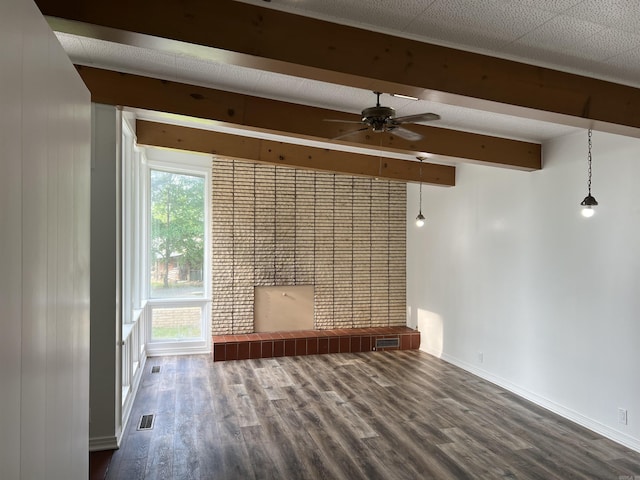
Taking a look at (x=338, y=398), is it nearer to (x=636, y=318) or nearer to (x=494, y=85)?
(x=636, y=318)

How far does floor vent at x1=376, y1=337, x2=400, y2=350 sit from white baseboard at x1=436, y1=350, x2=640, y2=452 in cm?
115

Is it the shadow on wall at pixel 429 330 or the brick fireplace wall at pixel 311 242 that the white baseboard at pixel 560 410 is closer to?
the shadow on wall at pixel 429 330

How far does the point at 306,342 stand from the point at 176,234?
250 cm

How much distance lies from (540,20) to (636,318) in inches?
108

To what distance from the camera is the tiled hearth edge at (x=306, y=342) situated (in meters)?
6.23

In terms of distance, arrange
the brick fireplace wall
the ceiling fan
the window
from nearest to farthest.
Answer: the ceiling fan → the window → the brick fireplace wall

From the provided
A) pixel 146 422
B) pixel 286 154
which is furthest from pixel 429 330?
pixel 146 422

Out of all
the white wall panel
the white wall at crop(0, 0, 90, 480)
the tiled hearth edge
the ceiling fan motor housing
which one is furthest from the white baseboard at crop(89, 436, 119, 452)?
the ceiling fan motor housing

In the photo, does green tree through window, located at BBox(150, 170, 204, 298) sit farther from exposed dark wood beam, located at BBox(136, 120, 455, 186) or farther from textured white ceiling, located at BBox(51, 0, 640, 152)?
textured white ceiling, located at BBox(51, 0, 640, 152)

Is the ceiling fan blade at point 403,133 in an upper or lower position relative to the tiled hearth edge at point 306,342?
upper

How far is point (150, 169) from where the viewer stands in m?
6.29

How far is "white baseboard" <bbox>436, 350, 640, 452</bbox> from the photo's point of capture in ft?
12.2

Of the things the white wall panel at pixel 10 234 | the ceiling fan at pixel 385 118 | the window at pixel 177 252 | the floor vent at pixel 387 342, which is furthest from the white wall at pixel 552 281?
the white wall panel at pixel 10 234

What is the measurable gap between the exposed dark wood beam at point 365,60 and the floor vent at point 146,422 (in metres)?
3.25
